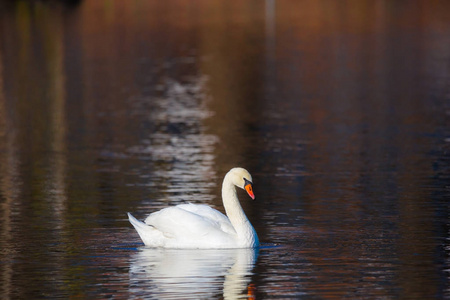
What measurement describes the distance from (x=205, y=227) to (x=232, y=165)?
8.32 meters

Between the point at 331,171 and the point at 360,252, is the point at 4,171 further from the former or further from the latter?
the point at 360,252

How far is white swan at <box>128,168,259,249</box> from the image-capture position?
14.6 meters

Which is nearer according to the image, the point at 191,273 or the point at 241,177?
the point at 191,273

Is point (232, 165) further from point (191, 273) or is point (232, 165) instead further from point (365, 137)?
point (191, 273)

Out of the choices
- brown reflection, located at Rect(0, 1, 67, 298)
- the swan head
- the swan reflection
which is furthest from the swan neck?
brown reflection, located at Rect(0, 1, 67, 298)

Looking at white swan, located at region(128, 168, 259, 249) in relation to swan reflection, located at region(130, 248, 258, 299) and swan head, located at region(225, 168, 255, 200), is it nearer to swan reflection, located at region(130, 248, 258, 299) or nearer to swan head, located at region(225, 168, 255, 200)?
swan head, located at region(225, 168, 255, 200)

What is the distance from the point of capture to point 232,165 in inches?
900

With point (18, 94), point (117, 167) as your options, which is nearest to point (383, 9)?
point (18, 94)

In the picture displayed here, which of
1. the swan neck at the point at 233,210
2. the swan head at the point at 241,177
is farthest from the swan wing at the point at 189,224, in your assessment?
the swan head at the point at 241,177

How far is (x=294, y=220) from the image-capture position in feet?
54.9

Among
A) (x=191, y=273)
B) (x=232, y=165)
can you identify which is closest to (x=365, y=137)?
(x=232, y=165)

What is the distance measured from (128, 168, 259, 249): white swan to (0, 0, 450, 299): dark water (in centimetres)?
16

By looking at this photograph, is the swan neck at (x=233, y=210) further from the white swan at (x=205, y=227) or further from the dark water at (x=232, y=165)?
the dark water at (x=232, y=165)

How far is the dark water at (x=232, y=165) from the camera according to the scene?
13.2 metres
